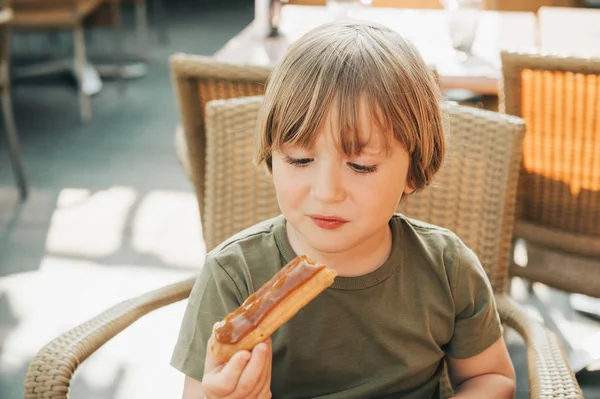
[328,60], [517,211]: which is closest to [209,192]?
[328,60]

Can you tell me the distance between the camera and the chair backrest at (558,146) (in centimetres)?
190

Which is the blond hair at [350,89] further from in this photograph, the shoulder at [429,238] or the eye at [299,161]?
the shoulder at [429,238]

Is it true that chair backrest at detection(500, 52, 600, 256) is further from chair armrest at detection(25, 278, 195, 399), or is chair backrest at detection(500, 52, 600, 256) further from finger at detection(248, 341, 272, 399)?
finger at detection(248, 341, 272, 399)

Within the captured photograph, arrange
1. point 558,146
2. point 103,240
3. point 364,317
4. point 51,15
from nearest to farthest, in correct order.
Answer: point 364,317 < point 558,146 < point 103,240 < point 51,15

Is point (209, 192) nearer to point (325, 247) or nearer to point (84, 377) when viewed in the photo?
point (325, 247)

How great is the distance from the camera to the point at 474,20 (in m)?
2.55

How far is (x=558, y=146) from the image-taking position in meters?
2.01

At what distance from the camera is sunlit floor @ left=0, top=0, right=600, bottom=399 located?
2582 millimetres

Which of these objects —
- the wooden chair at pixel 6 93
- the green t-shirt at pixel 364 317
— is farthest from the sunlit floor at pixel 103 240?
the green t-shirt at pixel 364 317

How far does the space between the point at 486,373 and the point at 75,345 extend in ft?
2.26

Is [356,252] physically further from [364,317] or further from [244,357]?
[244,357]

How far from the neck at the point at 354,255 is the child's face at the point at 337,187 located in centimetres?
9

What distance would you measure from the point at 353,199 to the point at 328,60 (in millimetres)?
197

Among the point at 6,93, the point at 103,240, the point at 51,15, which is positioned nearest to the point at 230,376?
the point at 103,240
